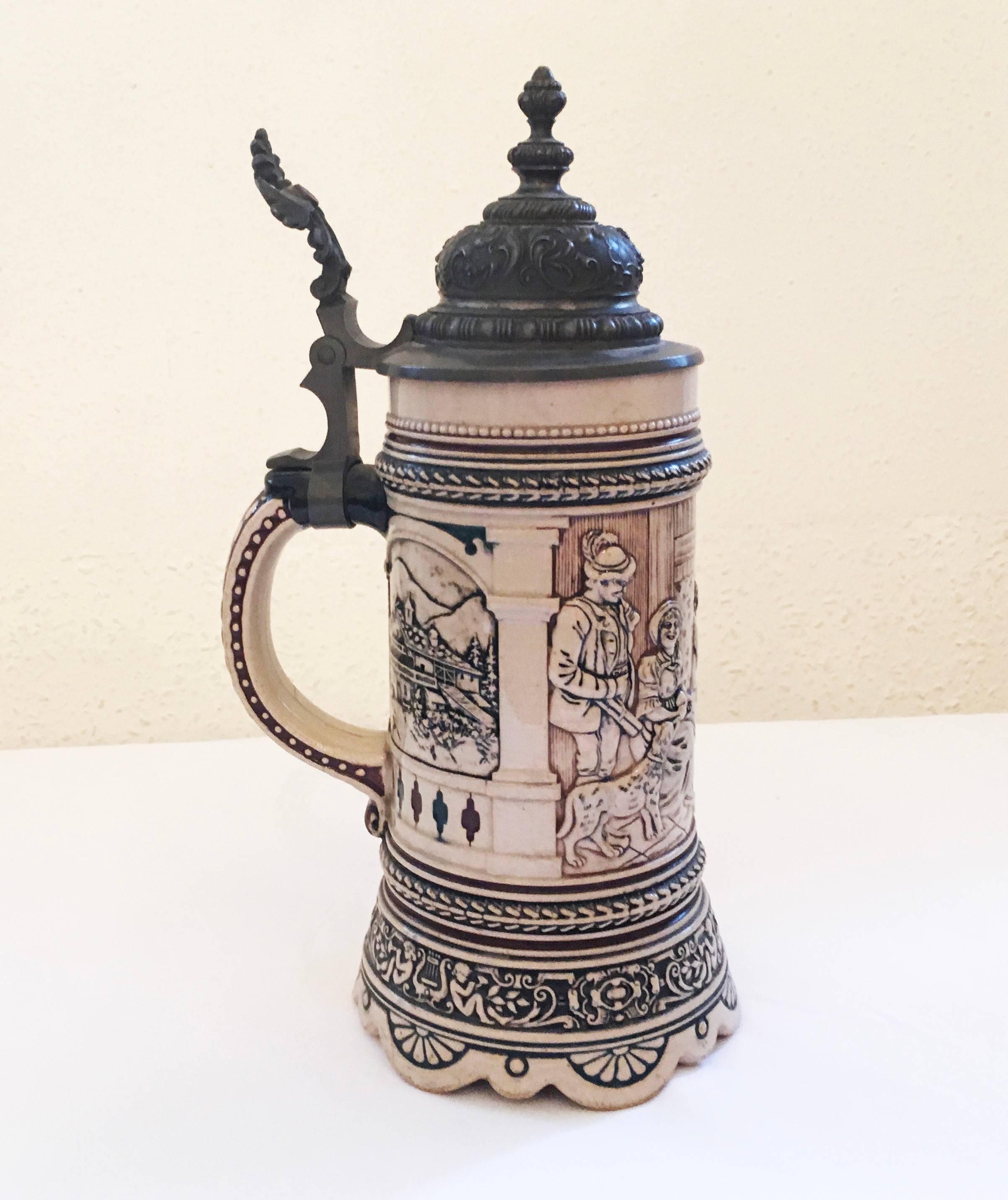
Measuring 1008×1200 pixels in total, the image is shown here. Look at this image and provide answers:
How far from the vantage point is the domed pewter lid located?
0.99 m

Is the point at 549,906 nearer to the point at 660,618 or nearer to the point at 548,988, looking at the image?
the point at 548,988

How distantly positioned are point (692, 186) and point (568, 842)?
1058 millimetres

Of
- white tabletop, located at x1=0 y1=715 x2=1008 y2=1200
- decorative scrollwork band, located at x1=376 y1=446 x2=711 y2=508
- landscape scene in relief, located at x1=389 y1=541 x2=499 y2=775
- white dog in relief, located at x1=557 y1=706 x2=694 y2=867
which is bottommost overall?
white tabletop, located at x1=0 y1=715 x2=1008 y2=1200

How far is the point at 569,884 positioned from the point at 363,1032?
242mm

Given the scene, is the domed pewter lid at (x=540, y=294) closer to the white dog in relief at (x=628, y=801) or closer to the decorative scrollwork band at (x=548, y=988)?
the white dog in relief at (x=628, y=801)

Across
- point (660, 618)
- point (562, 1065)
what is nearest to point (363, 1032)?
point (562, 1065)

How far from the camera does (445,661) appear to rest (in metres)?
1.05

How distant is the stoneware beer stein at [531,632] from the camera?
100 cm

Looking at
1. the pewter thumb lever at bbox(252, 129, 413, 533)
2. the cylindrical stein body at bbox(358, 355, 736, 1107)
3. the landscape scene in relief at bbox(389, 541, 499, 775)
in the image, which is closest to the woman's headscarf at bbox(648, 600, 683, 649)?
the cylindrical stein body at bbox(358, 355, 736, 1107)

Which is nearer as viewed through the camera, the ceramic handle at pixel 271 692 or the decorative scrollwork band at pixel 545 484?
the decorative scrollwork band at pixel 545 484

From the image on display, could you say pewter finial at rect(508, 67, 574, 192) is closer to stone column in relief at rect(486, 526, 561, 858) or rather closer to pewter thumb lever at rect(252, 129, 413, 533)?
pewter thumb lever at rect(252, 129, 413, 533)

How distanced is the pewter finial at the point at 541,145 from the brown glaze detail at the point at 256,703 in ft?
1.09

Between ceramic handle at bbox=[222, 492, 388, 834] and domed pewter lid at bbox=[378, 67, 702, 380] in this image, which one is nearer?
domed pewter lid at bbox=[378, 67, 702, 380]

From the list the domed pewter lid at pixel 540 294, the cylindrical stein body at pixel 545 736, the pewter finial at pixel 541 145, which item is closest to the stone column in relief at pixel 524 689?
the cylindrical stein body at pixel 545 736
